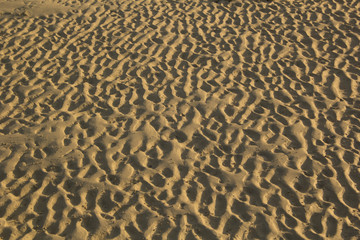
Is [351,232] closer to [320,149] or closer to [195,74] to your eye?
[320,149]

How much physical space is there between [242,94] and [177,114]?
118 centimetres

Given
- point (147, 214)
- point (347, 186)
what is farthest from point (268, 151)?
point (147, 214)

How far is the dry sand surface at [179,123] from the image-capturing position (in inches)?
182

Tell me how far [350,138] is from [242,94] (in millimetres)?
1764

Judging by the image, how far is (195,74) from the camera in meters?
6.99

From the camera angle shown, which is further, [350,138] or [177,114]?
[177,114]

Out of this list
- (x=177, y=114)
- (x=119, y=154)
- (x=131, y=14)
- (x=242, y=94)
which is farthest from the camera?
(x=131, y=14)

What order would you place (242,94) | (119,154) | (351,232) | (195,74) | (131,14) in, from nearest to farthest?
(351,232), (119,154), (242,94), (195,74), (131,14)

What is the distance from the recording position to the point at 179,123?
19.4ft

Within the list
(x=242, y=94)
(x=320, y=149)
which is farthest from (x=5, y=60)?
(x=320, y=149)

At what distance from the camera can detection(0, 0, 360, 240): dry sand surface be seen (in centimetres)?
462

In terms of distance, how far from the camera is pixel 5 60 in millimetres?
7258

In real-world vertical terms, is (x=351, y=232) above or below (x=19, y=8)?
above

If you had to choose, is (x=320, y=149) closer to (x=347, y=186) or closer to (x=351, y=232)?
(x=347, y=186)
